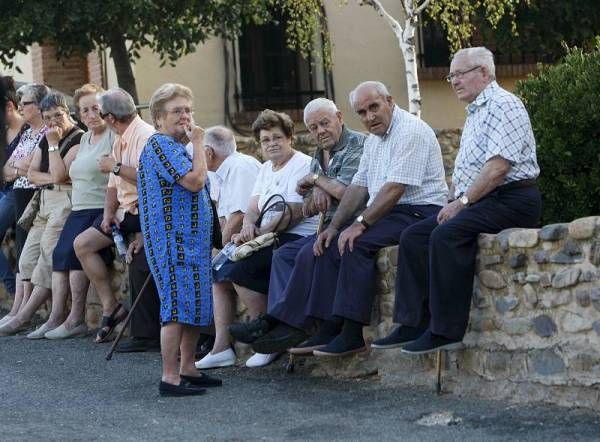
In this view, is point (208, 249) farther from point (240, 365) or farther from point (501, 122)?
point (501, 122)

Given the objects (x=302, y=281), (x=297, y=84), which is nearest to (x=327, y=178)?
(x=302, y=281)

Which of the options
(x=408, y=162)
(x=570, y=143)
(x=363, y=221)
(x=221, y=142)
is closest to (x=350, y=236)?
(x=363, y=221)

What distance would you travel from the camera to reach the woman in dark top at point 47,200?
39.4 ft

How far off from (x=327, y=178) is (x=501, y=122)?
1.71 m

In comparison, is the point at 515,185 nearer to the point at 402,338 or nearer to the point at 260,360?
the point at 402,338

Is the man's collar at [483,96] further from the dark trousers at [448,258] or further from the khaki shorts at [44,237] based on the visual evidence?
the khaki shorts at [44,237]

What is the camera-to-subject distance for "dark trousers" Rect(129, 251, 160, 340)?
35.6 ft

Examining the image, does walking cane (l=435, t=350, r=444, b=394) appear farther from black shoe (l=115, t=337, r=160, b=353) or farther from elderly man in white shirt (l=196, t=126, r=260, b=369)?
black shoe (l=115, t=337, r=160, b=353)

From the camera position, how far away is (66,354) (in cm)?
1088

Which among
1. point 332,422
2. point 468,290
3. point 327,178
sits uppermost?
point 327,178

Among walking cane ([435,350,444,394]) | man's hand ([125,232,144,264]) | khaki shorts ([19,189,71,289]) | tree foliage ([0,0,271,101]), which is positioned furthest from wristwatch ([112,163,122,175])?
tree foliage ([0,0,271,101])

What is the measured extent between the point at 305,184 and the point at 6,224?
497 centimetres

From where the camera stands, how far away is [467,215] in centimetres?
799

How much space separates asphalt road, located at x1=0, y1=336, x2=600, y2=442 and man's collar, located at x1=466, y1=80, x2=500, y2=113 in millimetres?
1577
